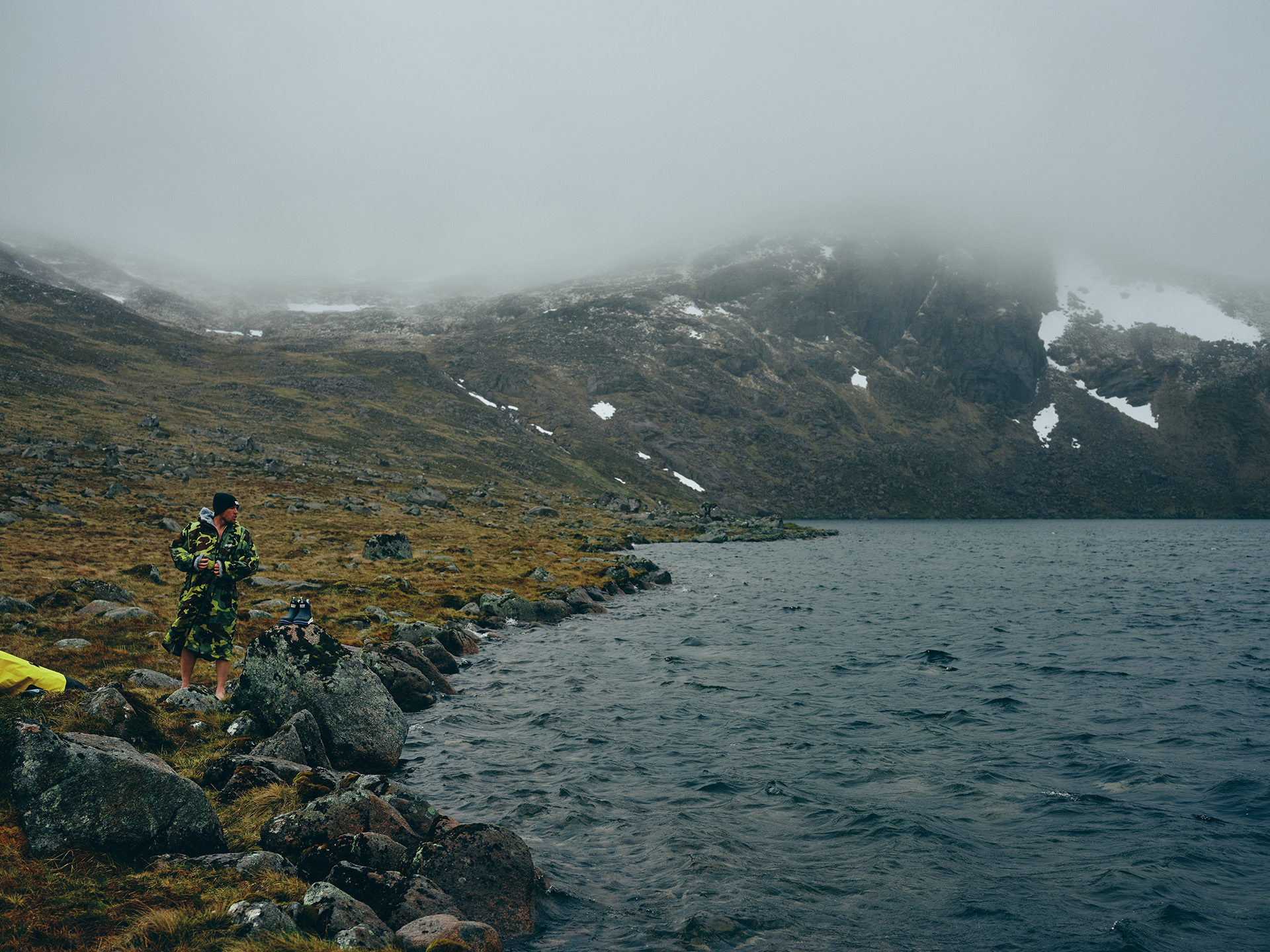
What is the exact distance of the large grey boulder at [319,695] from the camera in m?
15.1

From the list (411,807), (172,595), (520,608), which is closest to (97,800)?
(411,807)

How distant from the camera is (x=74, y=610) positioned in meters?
20.2

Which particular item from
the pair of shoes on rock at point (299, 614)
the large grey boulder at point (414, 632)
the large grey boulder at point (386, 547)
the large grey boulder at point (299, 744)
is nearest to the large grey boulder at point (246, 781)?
the large grey boulder at point (299, 744)

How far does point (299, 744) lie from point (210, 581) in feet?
13.4

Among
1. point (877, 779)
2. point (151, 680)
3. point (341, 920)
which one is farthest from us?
point (151, 680)

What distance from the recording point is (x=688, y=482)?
16575 centimetres

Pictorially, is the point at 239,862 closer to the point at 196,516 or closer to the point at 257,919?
the point at 257,919

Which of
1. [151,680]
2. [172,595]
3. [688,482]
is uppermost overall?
[151,680]

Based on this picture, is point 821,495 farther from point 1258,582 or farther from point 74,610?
point 74,610

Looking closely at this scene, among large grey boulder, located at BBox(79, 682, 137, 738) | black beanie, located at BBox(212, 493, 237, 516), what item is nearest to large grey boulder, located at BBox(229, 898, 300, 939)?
large grey boulder, located at BBox(79, 682, 137, 738)

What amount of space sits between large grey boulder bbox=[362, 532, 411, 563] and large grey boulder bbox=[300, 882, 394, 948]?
34.7 metres

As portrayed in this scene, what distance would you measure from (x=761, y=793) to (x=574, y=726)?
627 cm

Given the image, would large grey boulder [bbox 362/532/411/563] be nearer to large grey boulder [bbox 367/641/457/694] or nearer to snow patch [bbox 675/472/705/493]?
large grey boulder [bbox 367/641/457/694]

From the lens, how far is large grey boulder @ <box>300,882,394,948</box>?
25.6 feet
